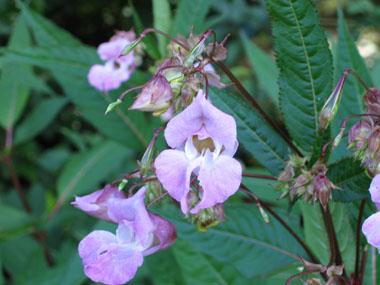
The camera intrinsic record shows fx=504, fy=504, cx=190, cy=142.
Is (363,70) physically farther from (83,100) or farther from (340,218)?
(83,100)

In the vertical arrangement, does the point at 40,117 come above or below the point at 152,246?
below

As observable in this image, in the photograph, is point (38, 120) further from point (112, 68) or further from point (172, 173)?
point (172, 173)

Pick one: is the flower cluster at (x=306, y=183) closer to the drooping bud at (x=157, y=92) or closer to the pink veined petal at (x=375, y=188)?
the pink veined petal at (x=375, y=188)

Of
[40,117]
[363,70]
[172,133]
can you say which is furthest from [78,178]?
[172,133]

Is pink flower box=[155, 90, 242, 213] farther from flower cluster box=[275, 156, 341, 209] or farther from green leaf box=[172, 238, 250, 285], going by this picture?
green leaf box=[172, 238, 250, 285]

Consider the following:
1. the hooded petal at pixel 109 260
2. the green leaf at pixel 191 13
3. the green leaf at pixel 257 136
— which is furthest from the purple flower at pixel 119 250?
the green leaf at pixel 191 13

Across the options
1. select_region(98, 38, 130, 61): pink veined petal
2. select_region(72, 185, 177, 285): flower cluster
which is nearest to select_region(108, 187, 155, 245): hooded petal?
select_region(72, 185, 177, 285): flower cluster

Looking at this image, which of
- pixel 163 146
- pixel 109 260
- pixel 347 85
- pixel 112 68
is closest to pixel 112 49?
pixel 112 68
